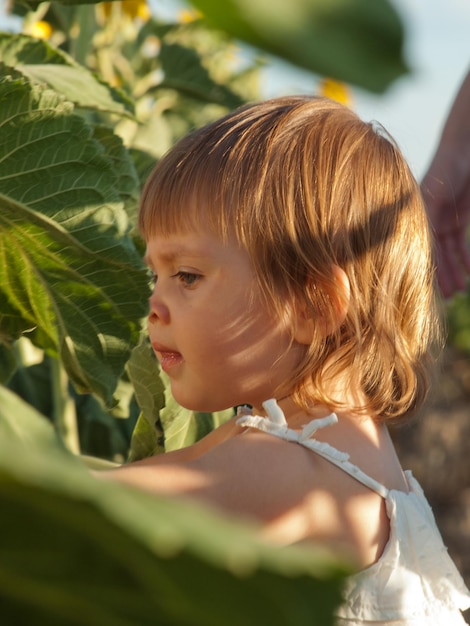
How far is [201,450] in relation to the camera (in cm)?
114

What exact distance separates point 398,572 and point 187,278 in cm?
38

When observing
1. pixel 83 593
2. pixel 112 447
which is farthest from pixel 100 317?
pixel 83 593

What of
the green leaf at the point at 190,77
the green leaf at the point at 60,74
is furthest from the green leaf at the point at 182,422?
the green leaf at the point at 190,77

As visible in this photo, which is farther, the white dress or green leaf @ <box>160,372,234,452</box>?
Result: green leaf @ <box>160,372,234,452</box>

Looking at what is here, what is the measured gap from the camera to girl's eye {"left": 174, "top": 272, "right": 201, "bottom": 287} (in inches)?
42.6

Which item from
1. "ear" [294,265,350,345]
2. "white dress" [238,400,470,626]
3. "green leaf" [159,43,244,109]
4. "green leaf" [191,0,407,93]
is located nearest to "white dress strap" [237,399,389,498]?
"white dress" [238,400,470,626]

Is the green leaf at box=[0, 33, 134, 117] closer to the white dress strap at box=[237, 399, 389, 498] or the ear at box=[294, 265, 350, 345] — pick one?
the ear at box=[294, 265, 350, 345]

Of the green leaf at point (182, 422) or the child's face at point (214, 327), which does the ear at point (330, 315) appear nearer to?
the child's face at point (214, 327)

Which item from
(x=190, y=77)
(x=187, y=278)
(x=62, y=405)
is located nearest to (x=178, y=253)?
A: (x=187, y=278)

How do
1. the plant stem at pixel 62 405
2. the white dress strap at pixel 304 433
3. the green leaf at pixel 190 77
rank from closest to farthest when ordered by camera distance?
the white dress strap at pixel 304 433, the plant stem at pixel 62 405, the green leaf at pixel 190 77

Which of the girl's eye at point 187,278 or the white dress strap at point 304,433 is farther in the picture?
the girl's eye at point 187,278

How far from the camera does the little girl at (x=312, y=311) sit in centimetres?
103

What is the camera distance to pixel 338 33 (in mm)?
171

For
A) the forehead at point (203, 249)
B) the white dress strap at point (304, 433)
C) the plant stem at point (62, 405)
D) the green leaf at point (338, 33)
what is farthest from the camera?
the plant stem at point (62, 405)
